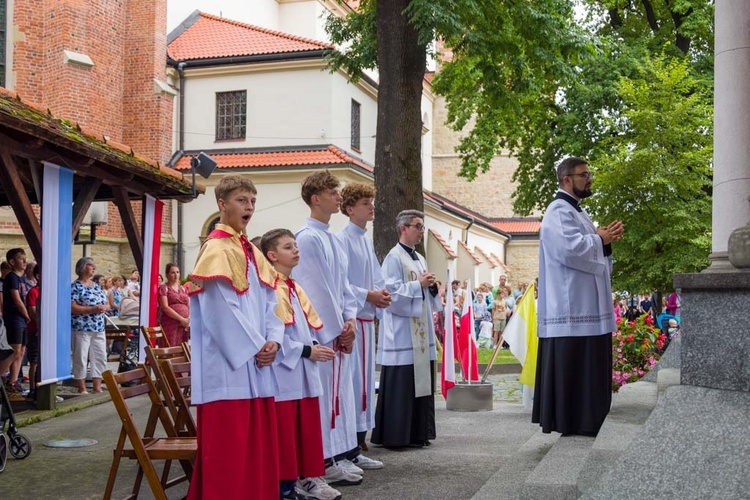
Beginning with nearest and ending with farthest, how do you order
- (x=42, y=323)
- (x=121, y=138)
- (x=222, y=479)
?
(x=222, y=479)
(x=42, y=323)
(x=121, y=138)

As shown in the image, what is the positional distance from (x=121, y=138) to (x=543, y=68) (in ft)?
54.1

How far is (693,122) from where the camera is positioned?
68.1 ft

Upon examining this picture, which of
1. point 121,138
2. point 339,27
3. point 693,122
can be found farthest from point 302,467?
point 121,138

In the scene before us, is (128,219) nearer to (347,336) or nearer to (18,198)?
(18,198)

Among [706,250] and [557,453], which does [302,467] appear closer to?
[557,453]

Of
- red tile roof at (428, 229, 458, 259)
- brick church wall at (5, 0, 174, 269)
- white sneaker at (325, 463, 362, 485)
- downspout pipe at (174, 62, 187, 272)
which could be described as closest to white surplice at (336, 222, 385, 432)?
white sneaker at (325, 463, 362, 485)

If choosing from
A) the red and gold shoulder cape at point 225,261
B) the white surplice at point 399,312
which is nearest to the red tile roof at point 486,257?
the white surplice at point 399,312

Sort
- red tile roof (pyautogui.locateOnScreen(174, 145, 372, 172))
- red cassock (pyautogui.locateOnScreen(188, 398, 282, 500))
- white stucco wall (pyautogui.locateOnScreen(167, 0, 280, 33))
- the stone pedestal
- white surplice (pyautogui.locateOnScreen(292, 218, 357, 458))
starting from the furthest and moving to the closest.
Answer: white stucco wall (pyautogui.locateOnScreen(167, 0, 280, 33)) < red tile roof (pyautogui.locateOnScreen(174, 145, 372, 172)) < white surplice (pyautogui.locateOnScreen(292, 218, 357, 458)) < red cassock (pyautogui.locateOnScreen(188, 398, 282, 500)) < the stone pedestal

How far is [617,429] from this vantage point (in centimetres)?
548

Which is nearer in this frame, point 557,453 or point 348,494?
point 557,453

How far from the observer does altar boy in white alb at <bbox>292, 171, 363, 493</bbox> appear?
6.70 m

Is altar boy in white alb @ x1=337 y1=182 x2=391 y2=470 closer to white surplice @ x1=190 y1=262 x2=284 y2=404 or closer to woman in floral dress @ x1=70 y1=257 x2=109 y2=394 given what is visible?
white surplice @ x1=190 y1=262 x2=284 y2=404

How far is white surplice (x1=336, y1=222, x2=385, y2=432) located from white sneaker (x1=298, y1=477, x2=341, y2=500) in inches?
47.0

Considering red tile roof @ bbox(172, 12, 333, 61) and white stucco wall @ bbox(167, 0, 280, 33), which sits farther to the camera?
white stucco wall @ bbox(167, 0, 280, 33)
